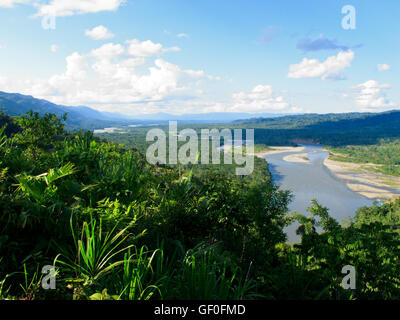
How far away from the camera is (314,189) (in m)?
40.1

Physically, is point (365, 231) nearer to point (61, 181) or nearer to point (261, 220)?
point (261, 220)

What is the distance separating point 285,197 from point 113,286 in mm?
4710

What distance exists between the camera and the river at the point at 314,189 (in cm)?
3166

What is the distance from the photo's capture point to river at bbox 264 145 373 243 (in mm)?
31656

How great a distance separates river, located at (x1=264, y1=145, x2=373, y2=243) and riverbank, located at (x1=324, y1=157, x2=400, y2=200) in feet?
5.28

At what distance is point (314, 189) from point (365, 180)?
15103 mm

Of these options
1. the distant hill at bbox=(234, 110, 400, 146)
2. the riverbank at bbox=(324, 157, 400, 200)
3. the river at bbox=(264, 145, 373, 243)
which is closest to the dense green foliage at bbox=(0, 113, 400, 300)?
the river at bbox=(264, 145, 373, 243)

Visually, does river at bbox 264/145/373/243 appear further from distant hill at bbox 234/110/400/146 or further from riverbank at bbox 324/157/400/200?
distant hill at bbox 234/110/400/146

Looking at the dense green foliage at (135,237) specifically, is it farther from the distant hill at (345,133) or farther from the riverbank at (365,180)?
the distant hill at (345,133)

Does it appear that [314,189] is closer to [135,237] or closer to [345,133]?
[135,237]

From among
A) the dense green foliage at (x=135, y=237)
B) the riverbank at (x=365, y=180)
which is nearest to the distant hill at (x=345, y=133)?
the riverbank at (x=365, y=180)

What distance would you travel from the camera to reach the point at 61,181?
2354 millimetres

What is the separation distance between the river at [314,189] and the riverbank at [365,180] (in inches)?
63.4
